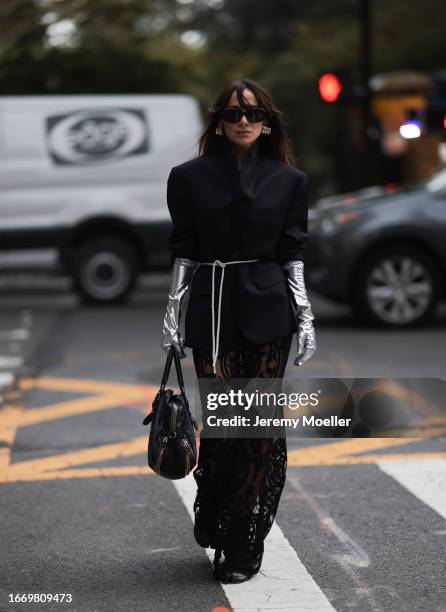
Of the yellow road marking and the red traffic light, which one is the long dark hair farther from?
the red traffic light

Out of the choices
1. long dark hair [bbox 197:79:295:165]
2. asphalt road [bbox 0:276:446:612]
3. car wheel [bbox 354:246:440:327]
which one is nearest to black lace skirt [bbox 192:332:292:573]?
asphalt road [bbox 0:276:446:612]

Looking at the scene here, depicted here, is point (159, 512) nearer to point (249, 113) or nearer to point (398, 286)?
point (249, 113)

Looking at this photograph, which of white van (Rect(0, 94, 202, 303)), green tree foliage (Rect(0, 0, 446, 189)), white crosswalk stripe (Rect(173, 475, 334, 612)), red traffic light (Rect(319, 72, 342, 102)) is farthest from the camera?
green tree foliage (Rect(0, 0, 446, 189))

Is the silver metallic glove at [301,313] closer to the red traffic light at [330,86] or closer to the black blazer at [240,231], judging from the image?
the black blazer at [240,231]

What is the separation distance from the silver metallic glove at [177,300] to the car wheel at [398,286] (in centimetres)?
784

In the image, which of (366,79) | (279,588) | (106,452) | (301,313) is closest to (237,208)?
(301,313)

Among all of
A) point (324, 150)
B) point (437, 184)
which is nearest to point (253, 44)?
point (324, 150)

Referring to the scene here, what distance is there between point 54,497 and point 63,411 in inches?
93.6

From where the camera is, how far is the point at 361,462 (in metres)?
7.05

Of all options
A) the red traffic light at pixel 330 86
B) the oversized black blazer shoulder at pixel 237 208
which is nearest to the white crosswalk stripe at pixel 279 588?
the oversized black blazer shoulder at pixel 237 208

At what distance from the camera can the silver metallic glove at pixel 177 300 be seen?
4898 mm

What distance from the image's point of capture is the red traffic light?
18.1m

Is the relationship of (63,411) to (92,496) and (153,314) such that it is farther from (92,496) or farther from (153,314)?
(153,314)

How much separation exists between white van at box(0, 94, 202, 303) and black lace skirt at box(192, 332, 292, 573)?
36.6 ft
